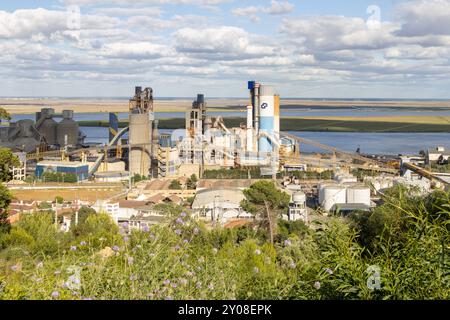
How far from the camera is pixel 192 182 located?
46.1 feet

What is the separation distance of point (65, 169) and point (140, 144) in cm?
205

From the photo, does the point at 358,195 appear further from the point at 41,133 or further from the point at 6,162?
the point at 41,133

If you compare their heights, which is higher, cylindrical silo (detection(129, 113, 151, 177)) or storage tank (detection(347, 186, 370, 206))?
cylindrical silo (detection(129, 113, 151, 177))

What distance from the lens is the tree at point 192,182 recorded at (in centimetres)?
1366

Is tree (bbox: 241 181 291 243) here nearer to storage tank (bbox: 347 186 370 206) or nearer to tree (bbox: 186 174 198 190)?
storage tank (bbox: 347 186 370 206)

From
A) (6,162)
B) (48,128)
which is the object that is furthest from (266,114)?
(6,162)

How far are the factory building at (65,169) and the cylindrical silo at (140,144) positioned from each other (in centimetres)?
121

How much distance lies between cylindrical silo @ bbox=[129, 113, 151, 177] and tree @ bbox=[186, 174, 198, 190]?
6.95ft

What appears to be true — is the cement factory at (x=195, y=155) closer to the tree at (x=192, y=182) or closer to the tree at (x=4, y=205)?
the tree at (x=192, y=182)

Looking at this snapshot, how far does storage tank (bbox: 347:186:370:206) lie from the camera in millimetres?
10695

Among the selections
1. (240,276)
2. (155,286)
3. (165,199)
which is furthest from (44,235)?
(165,199)

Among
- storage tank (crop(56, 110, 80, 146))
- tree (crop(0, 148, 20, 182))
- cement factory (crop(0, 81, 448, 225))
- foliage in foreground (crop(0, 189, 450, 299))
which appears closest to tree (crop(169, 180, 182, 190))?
cement factory (crop(0, 81, 448, 225))

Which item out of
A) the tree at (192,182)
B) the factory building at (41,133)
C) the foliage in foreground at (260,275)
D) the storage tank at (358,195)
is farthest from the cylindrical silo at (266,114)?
the foliage in foreground at (260,275)
